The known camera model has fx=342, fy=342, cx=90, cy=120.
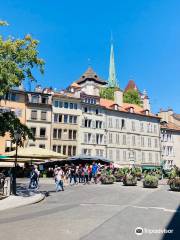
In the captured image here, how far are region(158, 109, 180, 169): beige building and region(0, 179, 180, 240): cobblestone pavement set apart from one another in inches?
2070

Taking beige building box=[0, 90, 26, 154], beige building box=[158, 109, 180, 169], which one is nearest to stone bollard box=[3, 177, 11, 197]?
beige building box=[0, 90, 26, 154]

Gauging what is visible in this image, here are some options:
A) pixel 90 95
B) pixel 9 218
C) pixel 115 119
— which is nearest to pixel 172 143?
pixel 115 119

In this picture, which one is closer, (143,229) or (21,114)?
(143,229)

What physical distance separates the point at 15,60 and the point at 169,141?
184 ft

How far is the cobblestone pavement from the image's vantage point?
975 centimetres

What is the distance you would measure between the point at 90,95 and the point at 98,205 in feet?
139

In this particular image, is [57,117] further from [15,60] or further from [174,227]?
[174,227]

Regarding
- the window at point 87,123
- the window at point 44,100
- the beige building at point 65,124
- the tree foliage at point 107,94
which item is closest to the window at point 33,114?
the window at point 44,100

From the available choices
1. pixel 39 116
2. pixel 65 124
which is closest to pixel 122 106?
pixel 65 124

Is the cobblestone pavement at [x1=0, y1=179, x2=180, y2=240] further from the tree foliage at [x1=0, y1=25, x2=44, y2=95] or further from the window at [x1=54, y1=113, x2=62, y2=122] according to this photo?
the window at [x1=54, y1=113, x2=62, y2=122]

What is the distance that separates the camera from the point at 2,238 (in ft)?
30.8

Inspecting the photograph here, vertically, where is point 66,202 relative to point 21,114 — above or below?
below

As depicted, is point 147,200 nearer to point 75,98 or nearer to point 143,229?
point 143,229

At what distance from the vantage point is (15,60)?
62.1ft
